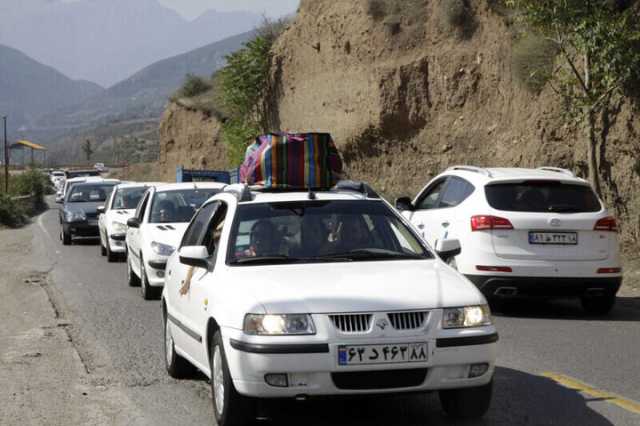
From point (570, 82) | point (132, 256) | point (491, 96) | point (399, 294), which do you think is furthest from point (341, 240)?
point (491, 96)

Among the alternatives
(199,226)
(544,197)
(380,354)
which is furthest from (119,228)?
(380,354)

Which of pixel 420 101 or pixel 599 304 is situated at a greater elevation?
pixel 420 101

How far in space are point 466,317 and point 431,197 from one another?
7.83 metres

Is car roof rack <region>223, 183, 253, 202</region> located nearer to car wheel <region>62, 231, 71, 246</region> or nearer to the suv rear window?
the suv rear window

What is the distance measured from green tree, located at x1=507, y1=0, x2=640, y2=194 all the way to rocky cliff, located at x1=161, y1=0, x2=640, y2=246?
5.19 ft

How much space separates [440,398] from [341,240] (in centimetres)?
134

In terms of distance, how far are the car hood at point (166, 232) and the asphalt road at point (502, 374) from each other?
3.05ft

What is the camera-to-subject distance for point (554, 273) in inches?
475

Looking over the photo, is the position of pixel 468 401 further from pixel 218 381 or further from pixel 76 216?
pixel 76 216

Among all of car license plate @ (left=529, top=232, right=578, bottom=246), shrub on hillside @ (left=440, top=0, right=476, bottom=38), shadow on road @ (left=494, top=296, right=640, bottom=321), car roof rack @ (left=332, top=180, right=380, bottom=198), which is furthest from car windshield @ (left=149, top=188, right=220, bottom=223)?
shrub on hillside @ (left=440, top=0, right=476, bottom=38)

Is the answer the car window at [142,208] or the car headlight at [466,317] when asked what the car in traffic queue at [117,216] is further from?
the car headlight at [466,317]

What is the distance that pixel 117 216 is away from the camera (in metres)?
22.1

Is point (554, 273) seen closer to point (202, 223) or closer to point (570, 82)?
point (202, 223)

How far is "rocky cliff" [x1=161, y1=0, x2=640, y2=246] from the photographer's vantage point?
2366cm
